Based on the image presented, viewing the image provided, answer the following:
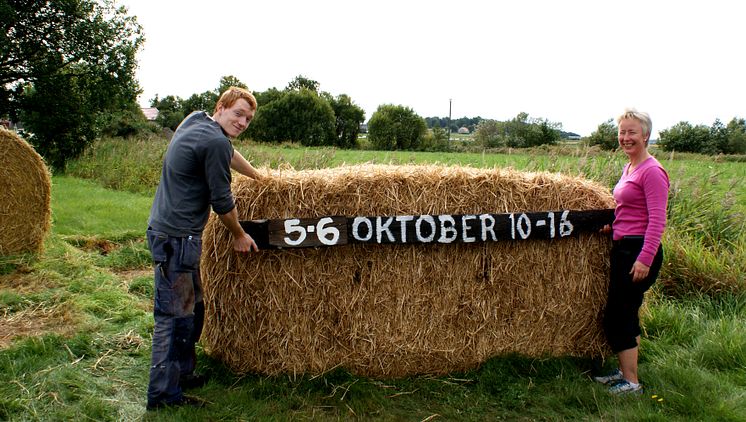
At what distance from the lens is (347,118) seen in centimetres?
7112

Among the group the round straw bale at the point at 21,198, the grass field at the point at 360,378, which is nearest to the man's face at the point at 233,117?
the grass field at the point at 360,378

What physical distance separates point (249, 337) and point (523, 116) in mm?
66803

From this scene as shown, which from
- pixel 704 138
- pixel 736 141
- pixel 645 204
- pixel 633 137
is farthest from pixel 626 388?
pixel 736 141

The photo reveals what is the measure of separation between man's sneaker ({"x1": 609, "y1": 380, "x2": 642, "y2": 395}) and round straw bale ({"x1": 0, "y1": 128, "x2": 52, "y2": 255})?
707cm

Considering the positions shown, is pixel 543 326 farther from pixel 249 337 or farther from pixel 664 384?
pixel 249 337

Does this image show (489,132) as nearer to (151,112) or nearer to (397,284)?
(151,112)

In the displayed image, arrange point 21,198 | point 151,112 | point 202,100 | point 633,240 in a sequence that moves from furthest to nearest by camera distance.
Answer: point 151,112 → point 202,100 → point 21,198 → point 633,240

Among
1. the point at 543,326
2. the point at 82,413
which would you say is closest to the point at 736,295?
the point at 543,326

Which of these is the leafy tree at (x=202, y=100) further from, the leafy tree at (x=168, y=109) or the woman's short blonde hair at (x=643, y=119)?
the woman's short blonde hair at (x=643, y=119)

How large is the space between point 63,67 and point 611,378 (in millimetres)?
22196

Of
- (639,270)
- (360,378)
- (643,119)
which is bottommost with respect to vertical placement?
(360,378)

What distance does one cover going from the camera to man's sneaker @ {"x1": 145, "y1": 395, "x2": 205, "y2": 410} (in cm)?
339

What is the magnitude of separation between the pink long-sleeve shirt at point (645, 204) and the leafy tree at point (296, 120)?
6206 cm

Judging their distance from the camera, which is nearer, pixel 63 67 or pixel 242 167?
pixel 242 167
